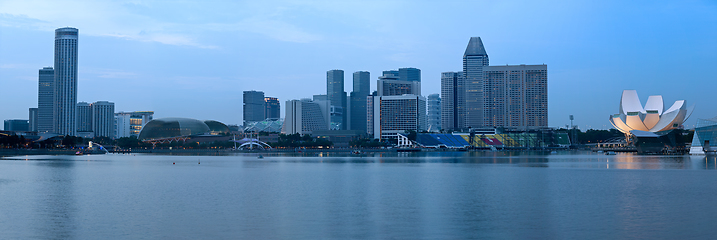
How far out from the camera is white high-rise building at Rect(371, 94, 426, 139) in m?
190

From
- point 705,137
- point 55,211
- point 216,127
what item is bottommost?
point 55,211

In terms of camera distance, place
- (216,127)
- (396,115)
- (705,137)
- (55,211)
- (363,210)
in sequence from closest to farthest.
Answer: (363,210), (55,211), (705,137), (216,127), (396,115)

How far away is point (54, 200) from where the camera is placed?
2303 centimetres

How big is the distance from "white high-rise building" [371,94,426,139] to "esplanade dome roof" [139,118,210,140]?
57176 mm

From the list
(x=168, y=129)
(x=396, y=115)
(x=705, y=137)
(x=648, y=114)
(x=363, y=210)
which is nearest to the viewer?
(x=363, y=210)

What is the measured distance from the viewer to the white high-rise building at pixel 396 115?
190375 mm

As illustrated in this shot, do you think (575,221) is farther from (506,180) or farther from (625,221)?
(506,180)

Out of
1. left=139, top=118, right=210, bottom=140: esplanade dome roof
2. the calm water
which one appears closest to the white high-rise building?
left=139, top=118, right=210, bottom=140: esplanade dome roof

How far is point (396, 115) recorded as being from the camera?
192 meters

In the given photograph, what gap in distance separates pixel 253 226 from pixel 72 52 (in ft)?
668

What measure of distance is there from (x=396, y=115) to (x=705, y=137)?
122194 millimetres

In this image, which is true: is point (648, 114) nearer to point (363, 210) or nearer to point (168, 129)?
point (363, 210)

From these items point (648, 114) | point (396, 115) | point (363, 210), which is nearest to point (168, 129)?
point (396, 115)

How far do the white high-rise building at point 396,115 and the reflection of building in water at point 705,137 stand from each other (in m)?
117
